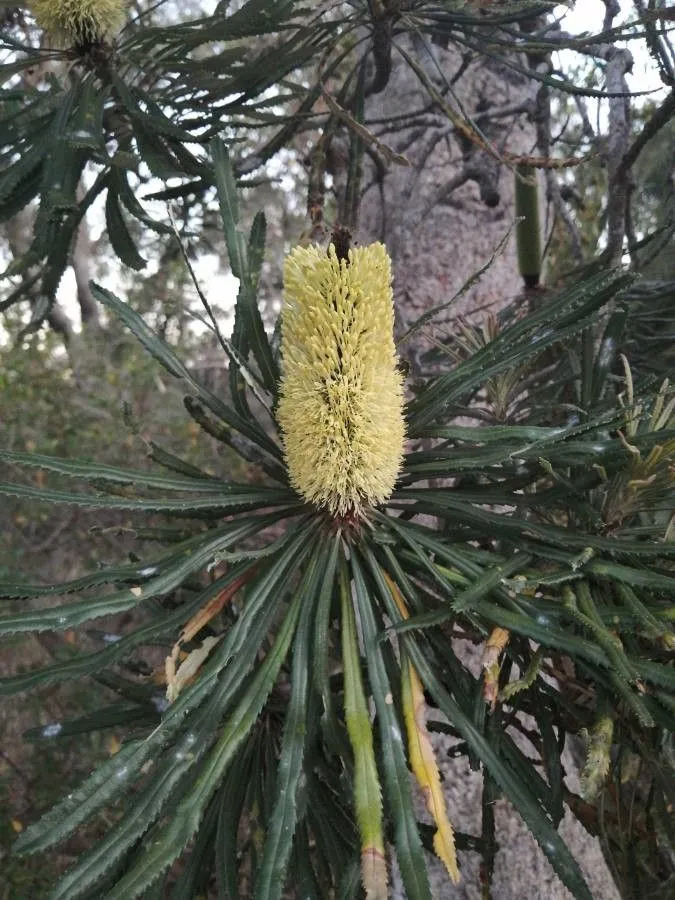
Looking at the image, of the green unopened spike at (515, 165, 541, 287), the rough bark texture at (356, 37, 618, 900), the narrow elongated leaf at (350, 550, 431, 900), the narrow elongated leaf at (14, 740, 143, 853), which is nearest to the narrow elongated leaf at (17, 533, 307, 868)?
the narrow elongated leaf at (14, 740, 143, 853)

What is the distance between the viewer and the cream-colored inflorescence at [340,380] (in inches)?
35.0

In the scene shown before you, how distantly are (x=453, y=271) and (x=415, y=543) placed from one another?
1.15m

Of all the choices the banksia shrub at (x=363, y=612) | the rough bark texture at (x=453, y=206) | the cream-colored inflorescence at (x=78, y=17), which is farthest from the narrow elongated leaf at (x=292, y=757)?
the cream-colored inflorescence at (x=78, y=17)

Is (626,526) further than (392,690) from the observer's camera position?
Yes

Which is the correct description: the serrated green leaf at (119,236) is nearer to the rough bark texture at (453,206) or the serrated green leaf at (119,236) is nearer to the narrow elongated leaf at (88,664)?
the rough bark texture at (453,206)

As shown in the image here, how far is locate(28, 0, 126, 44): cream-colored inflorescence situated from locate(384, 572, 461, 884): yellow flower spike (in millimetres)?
1394

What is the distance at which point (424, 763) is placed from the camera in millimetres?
774

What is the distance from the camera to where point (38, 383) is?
14.7 feet

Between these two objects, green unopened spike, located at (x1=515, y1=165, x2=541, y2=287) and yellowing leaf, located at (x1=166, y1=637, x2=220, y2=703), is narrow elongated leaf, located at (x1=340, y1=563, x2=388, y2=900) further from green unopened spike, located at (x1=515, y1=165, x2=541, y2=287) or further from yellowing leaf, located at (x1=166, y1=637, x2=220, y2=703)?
green unopened spike, located at (x1=515, y1=165, x2=541, y2=287)

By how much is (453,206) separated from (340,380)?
1.20 metres

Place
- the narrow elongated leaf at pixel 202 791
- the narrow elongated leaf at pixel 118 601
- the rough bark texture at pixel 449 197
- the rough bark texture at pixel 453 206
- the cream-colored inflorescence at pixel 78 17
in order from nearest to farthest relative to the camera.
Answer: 1. the narrow elongated leaf at pixel 202 791
2. the narrow elongated leaf at pixel 118 601
3. the cream-colored inflorescence at pixel 78 17
4. the rough bark texture at pixel 453 206
5. the rough bark texture at pixel 449 197

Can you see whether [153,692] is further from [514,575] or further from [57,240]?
[57,240]

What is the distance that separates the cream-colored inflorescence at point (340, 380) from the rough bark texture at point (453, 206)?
642mm

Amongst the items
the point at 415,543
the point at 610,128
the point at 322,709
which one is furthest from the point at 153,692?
the point at 610,128
